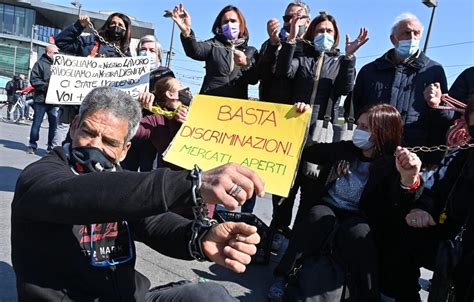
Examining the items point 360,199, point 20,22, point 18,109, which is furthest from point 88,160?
point 20,22

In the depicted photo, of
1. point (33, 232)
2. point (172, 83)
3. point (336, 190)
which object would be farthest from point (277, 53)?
point (33, 232)

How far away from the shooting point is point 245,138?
251 cm

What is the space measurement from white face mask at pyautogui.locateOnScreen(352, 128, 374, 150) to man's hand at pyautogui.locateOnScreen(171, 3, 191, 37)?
1.60 m

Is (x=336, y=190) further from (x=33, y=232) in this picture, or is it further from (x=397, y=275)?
(x=33, y=232)

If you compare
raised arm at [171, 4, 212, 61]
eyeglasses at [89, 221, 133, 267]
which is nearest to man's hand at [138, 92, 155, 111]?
raised arm at [171, 4, 212, 61]

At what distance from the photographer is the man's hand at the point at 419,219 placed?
2545 mm

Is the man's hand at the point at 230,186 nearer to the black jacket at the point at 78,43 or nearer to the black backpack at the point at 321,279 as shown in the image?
the black backpack at the point at 321,279

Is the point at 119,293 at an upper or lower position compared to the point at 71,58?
lower

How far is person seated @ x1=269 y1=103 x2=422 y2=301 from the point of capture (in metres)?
2.60

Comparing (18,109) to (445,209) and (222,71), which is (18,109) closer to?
(222,71)

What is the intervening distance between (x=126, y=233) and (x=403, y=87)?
2.41m

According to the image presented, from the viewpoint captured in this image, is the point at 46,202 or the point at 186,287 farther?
the point at 186,287

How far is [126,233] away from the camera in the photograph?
1711 millimetres

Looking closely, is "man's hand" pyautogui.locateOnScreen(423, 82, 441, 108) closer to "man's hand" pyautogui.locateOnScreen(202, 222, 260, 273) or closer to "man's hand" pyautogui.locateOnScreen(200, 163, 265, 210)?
"man's hand" pyautogui.locateOnScreen(202, 222, 260, 273)
